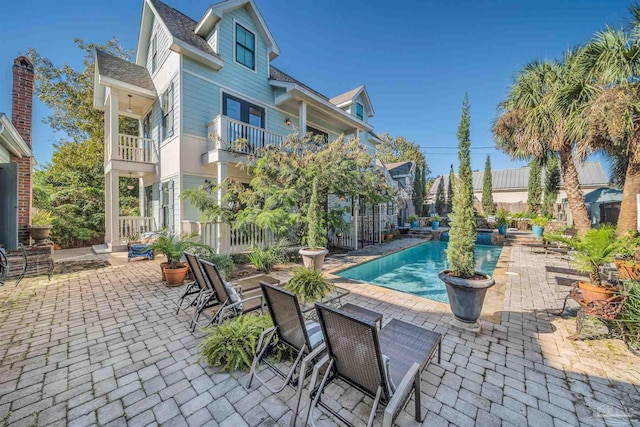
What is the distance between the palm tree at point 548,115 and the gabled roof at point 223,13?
422 inches

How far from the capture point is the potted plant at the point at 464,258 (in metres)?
3.70

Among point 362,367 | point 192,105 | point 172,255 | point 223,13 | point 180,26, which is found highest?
point 223,13

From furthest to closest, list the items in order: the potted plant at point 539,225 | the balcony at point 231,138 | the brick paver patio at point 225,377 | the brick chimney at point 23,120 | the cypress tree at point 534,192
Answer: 1. the cypress tree at point 534,192
2. the potted plant at point 539,225
3. the balcony at point 231,138
4. the brick chimney at point 23,120
5. the brick paver patio at point 225,377

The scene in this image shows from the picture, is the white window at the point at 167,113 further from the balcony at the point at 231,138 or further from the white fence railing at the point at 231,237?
the white fence railing at the point at 231,237

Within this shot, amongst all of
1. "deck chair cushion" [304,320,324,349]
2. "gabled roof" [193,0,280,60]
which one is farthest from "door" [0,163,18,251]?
"gabled roof" [193,0,280,60]

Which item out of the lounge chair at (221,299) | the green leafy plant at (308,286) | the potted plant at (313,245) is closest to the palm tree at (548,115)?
the potted plant at (313,245)

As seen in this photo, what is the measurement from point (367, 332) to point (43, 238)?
39.3 feet

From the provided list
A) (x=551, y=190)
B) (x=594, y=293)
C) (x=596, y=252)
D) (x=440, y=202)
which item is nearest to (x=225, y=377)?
(x=594, y=293)

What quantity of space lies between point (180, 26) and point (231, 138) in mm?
5381

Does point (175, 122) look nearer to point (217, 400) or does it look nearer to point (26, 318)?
point (26, 318)

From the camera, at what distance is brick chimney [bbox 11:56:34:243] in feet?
26.6

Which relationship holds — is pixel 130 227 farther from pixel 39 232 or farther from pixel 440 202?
pixel 440 202

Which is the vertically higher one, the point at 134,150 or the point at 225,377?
the point at 134,150

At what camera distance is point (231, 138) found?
915cm
